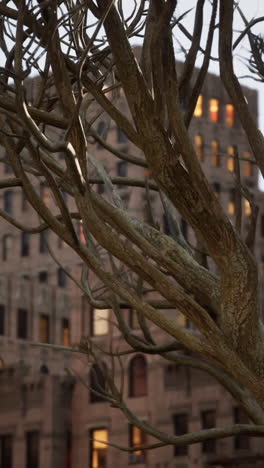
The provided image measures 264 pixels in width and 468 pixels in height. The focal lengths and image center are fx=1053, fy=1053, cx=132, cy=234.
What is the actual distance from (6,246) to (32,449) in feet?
84.2

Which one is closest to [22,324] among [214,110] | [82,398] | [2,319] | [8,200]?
[2,319]

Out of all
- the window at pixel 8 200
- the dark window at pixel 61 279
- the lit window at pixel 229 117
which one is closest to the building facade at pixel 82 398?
the lit window at pixel 229 117

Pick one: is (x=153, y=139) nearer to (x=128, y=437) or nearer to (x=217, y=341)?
(x=217, y=341)

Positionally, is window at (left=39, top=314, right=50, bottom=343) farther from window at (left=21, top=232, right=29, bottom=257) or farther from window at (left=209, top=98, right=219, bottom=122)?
window at (left=209, top=98, right=219, bottom=122)

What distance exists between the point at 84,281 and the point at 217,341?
10.8 ft

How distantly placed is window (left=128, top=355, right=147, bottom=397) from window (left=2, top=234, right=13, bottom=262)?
89.0 ft

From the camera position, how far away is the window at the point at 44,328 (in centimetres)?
7044

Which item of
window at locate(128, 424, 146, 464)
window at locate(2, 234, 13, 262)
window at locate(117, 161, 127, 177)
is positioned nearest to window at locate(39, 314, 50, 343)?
window at locate(117, 161, 127, 177)

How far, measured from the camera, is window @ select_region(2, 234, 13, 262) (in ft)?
272

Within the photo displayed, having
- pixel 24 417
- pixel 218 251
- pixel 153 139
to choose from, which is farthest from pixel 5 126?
pixel 24 417

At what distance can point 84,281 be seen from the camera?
34.9ft

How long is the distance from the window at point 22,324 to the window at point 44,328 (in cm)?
187

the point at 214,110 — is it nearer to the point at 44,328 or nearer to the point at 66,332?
the point at 66,332

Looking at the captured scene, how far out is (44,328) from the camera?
70.9m
